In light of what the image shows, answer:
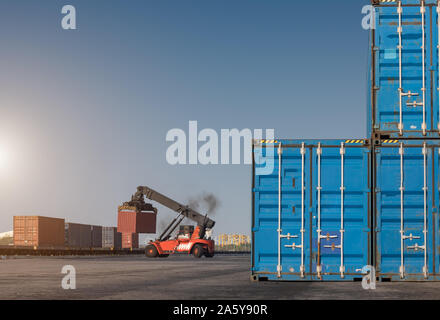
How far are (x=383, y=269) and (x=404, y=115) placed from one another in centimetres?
359

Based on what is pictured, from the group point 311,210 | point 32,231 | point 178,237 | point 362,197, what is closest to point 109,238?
point 32,231

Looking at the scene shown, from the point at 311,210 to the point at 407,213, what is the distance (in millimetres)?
2129

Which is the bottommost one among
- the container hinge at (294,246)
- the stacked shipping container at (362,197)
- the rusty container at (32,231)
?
the rusty container at (32,231)

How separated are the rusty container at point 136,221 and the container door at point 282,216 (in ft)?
99.3

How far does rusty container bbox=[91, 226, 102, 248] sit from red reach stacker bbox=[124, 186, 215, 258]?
4052 centimetres

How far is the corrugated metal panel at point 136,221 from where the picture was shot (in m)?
43.5

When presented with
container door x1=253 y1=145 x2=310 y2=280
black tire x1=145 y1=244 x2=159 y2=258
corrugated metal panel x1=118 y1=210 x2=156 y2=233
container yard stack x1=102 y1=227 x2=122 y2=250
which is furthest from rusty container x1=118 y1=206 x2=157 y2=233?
container yard stack x1=102 y1=227 x2=122 y2=250

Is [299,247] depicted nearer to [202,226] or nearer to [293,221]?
[293,221]

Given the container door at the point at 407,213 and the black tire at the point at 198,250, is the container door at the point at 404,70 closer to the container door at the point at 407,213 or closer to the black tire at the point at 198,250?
the container door at the point at 407,213

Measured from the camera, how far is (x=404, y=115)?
44.7 feet

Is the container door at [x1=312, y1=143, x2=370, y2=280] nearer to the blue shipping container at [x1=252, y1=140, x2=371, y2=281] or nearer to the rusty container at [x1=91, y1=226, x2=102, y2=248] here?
the blue shipping container at [x1=252, y1=140, x2=371, y2=281]

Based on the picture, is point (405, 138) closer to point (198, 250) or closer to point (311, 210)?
point (311, 210)

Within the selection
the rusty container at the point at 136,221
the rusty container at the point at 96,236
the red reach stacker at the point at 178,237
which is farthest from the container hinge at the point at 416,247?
the rusty container at the point at 96,236
